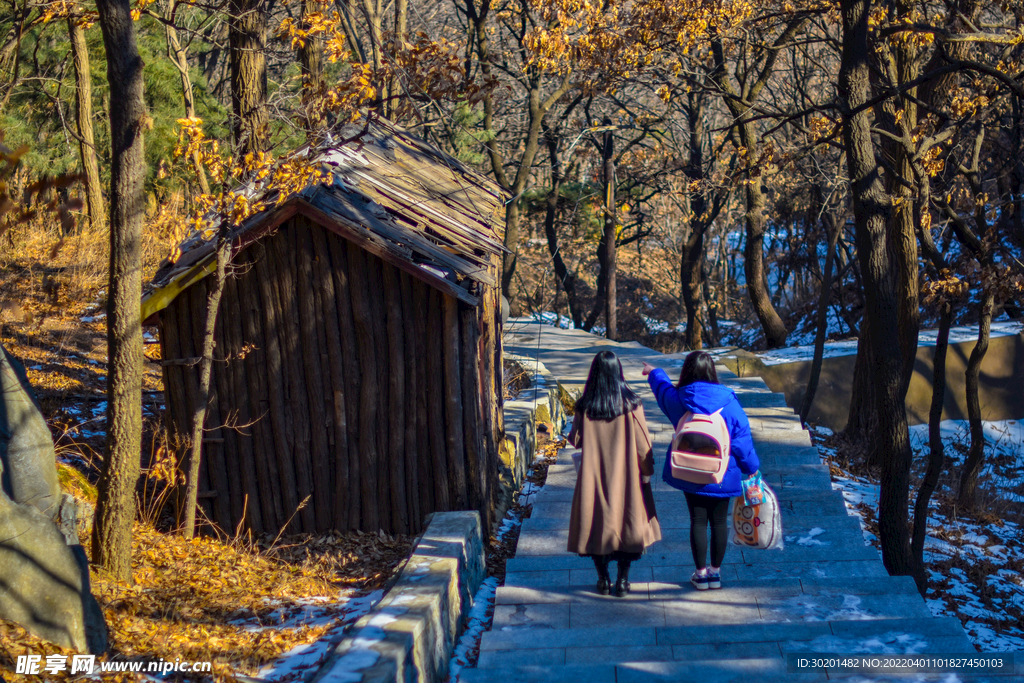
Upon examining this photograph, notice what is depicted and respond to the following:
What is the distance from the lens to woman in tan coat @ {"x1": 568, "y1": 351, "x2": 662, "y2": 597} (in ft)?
16.4

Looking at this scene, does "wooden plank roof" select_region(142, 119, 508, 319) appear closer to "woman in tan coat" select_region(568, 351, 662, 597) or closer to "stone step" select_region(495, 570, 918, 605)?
"woman in tan coat" select_region(568, 351, 662, 597)

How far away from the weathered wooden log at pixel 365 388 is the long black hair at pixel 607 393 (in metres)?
2.09

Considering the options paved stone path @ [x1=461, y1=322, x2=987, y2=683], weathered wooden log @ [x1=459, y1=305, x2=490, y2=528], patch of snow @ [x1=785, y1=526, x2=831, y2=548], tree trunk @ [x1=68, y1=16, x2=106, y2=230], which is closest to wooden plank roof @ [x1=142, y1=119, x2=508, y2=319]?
weathered wooden log @ [x1=459, y1=305, x2=490, y2=528]

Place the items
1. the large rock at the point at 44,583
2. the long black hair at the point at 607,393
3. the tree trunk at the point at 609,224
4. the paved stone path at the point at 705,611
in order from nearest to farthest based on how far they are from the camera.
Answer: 1. the large rock at the point at 44,583
2. the paved stone path at the point at 705,611
3. the long black hair at the point at 607,393
4. the tree trunk at the point at 609,224

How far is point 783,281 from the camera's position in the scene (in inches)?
863

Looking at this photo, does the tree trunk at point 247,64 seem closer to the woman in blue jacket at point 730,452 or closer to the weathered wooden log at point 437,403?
the weathered wooden log at point 437,403

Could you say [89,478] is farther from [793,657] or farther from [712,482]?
[793,657]

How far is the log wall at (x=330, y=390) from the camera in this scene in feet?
20.7

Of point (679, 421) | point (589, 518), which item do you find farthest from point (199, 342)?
point (679, 421)

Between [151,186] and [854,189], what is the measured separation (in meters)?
13.5

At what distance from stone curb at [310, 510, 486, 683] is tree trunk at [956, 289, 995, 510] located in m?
6.49

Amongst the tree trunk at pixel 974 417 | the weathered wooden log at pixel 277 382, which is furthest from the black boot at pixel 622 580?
the tree trunk at pixel 974 417

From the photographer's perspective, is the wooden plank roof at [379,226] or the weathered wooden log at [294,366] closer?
the wooden plank roof at [379,226]

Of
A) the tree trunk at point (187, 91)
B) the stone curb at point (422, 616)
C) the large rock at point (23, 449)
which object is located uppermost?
the tree trunk at point (187, 91)
